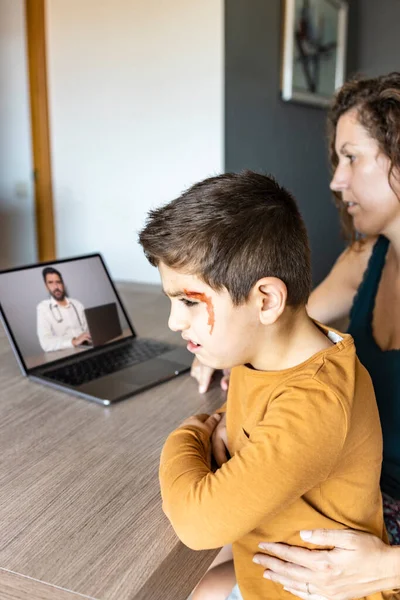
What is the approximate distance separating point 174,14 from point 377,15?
2.24 m

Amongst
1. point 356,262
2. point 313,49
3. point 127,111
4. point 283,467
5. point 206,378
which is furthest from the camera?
point 313,49

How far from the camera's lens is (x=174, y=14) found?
2.40m

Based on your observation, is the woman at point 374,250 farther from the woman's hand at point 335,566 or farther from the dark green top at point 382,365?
the woman's hand at point 335,566

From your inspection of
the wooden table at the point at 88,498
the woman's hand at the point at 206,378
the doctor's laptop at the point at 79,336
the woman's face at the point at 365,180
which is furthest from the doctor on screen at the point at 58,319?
the woman's face at the point at 365,180

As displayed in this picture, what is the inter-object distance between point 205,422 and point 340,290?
62 centimetres

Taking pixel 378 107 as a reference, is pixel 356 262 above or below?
below

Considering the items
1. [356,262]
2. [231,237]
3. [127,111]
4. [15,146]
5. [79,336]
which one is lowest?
[79,336]

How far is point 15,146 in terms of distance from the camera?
2.80 m

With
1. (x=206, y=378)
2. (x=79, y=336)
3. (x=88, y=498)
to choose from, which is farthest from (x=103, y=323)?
(x=88, y=498)

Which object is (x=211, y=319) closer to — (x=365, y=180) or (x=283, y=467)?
(x=283, y=467)

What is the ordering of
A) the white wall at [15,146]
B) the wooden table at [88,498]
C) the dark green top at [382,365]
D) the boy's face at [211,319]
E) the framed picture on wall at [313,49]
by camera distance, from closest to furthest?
1. the wooden table at [88,498]
2. the boy's face at [211,319]
3. the dark green top at [382,365]
4. the white wall at [15,146]
5. the framed picture on wall at [313,49]

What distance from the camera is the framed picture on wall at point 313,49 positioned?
2.92 metres

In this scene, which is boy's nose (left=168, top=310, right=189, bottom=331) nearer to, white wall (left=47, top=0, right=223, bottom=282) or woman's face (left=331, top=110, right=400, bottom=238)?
woman's face (left=331, top=110, right=400, bottom=238)

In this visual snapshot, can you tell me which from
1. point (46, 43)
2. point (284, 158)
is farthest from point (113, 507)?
Result: point (284, 158)
